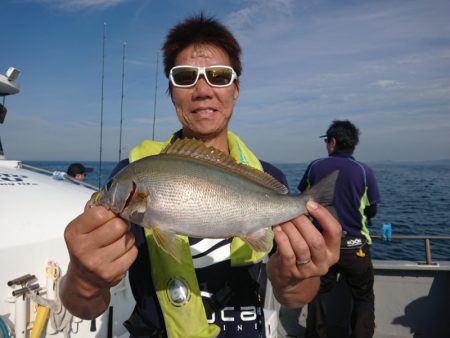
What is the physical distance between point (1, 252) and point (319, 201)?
112 inches

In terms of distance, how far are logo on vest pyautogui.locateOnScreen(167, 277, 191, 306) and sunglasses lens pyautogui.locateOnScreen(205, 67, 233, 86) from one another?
152 cm

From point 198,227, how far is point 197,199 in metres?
0.18

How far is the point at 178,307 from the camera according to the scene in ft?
8.34

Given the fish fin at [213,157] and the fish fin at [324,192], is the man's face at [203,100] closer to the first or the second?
the fish fin at [213,157]

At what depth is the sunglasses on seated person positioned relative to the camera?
2.81m

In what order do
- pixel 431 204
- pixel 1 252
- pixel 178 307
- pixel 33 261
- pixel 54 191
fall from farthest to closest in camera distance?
pixel 431 204 → pixel 54 191 → pixel 33 261 → pixel 1 252 → pixel 178 307

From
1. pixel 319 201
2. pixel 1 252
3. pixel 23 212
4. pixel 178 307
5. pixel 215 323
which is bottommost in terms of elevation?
pixel 215 323

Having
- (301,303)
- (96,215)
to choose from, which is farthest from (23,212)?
(301,303)

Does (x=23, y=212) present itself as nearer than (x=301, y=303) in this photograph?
No

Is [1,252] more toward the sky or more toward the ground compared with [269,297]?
more toward the sky

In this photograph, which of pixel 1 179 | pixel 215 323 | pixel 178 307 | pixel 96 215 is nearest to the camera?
pixel 96 215

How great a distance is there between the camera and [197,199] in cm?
235

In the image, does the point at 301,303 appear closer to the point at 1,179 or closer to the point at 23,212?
the point at 23,212

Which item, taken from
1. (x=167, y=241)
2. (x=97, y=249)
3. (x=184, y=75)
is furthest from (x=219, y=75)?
(x=97, y=249)
